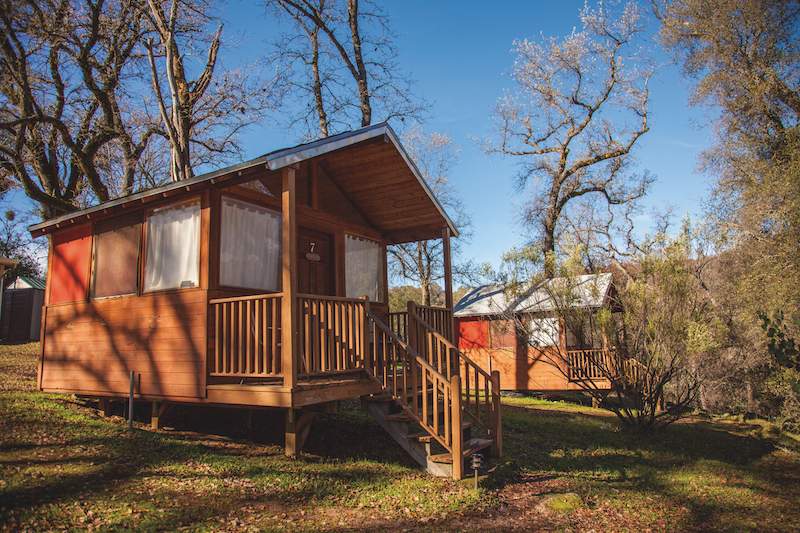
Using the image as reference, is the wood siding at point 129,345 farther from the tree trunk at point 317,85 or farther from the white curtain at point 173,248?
the tree trunk at point 317,85

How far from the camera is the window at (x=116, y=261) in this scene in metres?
8.59

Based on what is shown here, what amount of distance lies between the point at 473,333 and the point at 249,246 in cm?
1374

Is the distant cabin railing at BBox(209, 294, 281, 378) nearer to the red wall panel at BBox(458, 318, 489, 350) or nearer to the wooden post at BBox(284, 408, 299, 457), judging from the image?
the wooden post at BBox(284, 408, 299, 457)

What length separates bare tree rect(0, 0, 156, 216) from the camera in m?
13.4

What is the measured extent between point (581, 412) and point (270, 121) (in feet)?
45.2

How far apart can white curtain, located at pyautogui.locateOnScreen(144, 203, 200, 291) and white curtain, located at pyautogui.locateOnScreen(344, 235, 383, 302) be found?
119 inches

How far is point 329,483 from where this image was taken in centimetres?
682

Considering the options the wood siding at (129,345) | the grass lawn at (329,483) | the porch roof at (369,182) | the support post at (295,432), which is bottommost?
the grass lawn at (329,483)

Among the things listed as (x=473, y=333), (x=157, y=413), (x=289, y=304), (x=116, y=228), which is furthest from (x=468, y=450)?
(x=473, y=333)

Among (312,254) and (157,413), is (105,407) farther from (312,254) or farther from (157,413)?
(312,254)

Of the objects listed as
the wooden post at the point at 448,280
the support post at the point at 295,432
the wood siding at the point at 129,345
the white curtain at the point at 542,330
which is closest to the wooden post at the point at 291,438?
the support post at the point at 295,432

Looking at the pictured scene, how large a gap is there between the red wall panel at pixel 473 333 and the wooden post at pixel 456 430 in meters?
13.5

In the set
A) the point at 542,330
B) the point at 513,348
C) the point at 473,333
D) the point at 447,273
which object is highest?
the point at 447,273

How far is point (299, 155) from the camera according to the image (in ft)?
23.4
